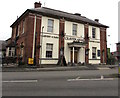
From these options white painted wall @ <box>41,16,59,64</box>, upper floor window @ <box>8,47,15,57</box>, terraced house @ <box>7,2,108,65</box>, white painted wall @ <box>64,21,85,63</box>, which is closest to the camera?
terraced house @ <box>7,2,108,65</box>

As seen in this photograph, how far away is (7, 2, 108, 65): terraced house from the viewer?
19.1m

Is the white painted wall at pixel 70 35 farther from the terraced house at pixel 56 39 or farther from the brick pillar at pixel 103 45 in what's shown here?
the brick pillar at pixel 103 45

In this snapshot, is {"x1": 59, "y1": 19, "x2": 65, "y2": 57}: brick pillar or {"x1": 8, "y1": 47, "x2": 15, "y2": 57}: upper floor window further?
{"x1": 8, "y1": 47, "x2": 15, "y2": 57}: upper floor window

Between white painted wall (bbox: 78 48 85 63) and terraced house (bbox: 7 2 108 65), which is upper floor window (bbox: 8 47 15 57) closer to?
terraced house (bbox: 7 2 108 65)

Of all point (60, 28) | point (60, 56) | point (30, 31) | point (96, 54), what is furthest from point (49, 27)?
point (96, 54)

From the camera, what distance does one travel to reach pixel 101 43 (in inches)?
1009

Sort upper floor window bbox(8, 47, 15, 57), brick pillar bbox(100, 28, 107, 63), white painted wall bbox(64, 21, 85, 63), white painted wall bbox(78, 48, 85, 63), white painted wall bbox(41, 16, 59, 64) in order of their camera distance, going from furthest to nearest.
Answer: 1. brick pillar bbox(100, 28, 107, 63)
2. white painted wall bbox(78, 48, 85, 63)
3. upper floor window bbox(8, 47, 15, 57)
4. white painted wall bbox(64, 21, 85, 63)
5. white painted wall bbox(41, 16, 59, 64)

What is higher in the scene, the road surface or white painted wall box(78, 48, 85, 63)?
white painted wall box(78, 48, 85, 63)

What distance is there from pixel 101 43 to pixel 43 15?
1275 centimetres

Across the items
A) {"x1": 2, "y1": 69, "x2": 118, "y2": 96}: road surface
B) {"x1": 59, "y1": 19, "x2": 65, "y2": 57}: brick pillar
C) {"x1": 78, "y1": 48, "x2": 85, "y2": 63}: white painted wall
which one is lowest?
{"x1": 2, "y1": 69, "x2": 118, "y2": 96}: road surface

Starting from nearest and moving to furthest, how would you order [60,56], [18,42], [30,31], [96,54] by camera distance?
[30,31], [60,56], [18,42], [96,54]

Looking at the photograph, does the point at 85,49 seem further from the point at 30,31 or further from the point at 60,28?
the point at 30,31

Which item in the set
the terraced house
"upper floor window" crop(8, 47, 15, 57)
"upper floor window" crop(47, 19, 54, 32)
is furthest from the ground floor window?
"upper floor window" crop(8, 47, 15, 57)

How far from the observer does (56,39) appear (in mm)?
20766
